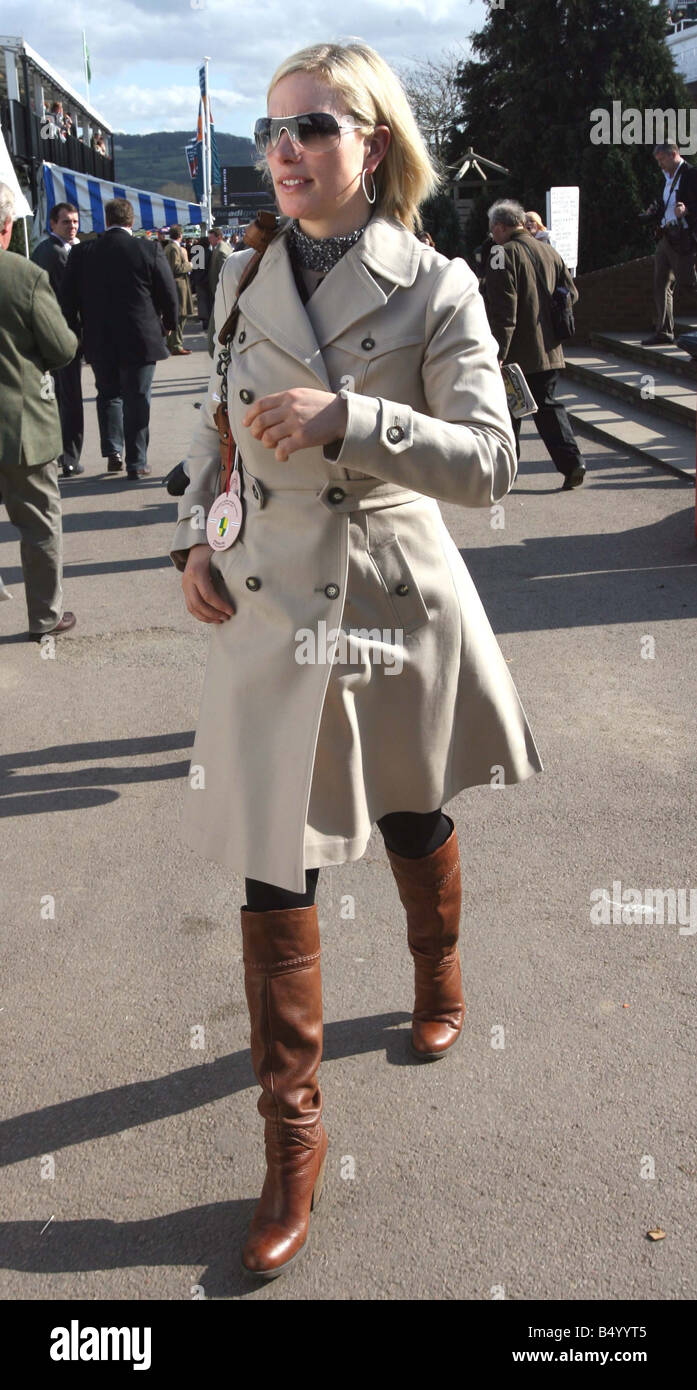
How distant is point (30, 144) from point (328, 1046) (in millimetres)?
23827

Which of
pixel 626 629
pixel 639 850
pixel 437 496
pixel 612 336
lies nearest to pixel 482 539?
pixel 626 629

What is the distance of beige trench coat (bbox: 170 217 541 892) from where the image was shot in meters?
2.29

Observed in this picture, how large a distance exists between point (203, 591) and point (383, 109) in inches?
36.4

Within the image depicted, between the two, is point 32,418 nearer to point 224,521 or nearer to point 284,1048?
point 224,521

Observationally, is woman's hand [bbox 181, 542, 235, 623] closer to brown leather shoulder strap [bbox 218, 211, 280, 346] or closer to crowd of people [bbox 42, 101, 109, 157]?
brown leather shoulder strap [bbox 218, 211, 280, 346]

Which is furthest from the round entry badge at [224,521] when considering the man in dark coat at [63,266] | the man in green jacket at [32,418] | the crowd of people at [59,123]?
the crowd of people at [59,123]

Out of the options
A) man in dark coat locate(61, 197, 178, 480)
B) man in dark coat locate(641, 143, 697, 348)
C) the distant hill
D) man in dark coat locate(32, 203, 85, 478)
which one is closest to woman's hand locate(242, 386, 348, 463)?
man in dark coat locate(61, 197, 178, 480)

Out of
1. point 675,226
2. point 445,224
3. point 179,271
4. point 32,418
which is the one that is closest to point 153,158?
point 445,224

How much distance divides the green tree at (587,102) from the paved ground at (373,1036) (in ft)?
64.9

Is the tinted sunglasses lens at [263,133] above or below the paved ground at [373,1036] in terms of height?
above

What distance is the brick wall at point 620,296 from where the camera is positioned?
735 inches

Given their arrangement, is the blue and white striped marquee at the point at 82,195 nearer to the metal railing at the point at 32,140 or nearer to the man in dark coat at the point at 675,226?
the metal railing at the point at 32,140
